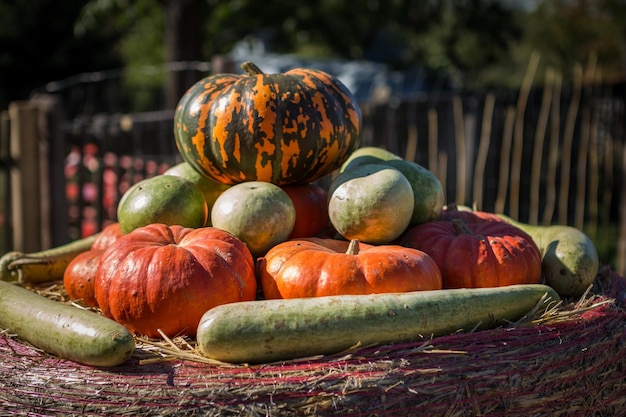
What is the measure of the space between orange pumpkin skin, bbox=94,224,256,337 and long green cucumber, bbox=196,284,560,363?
0.17m

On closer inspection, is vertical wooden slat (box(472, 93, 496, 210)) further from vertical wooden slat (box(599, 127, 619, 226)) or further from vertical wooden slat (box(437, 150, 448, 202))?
vertical wooden slat (box(599, 127, 619, 226))

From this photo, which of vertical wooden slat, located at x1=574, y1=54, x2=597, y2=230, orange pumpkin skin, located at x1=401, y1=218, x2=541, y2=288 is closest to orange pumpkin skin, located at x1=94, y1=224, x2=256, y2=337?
orange pumpkin skin, located at x1=401, y1=218, x2=541, y2=288

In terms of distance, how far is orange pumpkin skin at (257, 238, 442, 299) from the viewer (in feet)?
7.04


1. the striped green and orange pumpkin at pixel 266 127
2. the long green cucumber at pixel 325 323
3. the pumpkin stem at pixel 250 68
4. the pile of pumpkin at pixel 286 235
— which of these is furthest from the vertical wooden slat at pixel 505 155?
the long green cucumber at pixel 325 323

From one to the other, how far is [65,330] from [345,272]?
84 centimetres

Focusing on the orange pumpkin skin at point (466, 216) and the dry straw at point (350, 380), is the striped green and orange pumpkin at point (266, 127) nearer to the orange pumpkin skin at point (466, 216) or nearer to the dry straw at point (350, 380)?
the orange pumpkin skin at point (466, 216)

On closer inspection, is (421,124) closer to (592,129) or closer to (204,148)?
(592,129)

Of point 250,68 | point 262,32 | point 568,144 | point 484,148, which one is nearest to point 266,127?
point 250,68

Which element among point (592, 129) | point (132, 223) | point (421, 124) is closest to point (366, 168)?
point (132, 223)

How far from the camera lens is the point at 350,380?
178cm

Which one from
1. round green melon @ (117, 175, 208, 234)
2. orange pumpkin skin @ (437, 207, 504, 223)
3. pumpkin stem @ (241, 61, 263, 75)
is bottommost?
orange pumpkin skin @ (437, 207, 504, 223)

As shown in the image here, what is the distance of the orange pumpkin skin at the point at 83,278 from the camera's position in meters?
2.48

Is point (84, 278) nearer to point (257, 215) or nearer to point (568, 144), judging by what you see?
point (257, 215)

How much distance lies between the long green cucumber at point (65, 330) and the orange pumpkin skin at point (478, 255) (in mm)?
1128
